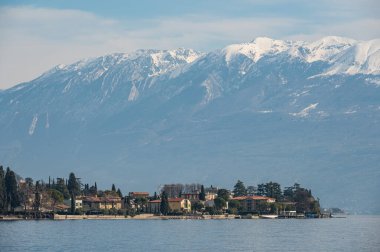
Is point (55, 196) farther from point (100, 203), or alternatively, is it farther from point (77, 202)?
point (100, 203)

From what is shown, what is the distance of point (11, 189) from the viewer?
163 m

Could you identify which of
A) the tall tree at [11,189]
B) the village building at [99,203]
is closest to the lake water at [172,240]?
the tall tree at [11,189]

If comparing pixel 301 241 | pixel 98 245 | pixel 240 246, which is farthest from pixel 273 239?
pixel 98 245

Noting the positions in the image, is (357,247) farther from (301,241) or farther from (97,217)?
(97,217)

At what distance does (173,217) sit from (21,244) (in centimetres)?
8799

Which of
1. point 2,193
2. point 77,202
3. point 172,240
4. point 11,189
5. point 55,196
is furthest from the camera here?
point 77,202

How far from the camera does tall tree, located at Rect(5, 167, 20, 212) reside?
16162 cm

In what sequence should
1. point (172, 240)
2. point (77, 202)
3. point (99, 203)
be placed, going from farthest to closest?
1. point (99, 203)
2. point (77, 202)
3. point (172, 240)

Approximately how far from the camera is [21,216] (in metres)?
167

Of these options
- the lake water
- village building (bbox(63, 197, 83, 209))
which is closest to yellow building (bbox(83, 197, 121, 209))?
village building (bbox(63, 197, 83, 209))

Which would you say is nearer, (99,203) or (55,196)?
(55,196)

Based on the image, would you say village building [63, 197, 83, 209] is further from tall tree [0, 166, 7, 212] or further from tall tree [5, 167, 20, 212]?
tall tree [0, 166, 7, 212]

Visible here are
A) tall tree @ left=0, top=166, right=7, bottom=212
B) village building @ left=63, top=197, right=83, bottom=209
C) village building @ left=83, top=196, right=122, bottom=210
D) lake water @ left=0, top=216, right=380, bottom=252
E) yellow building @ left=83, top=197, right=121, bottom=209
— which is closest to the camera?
lake water @ left=0, top=216, right=380, bottom=252

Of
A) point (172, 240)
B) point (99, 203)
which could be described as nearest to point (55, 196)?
point (99, 203)
